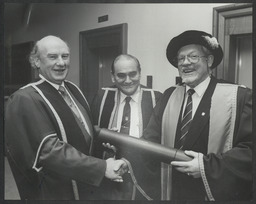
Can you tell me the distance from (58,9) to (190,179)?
1.15 m

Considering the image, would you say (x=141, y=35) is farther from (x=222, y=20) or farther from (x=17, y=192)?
(x=17, y=192)

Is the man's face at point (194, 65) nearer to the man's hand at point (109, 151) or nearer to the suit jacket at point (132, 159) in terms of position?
the suit jacket at point (132, 159)

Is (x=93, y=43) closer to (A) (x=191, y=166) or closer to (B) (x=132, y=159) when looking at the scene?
(B) (x=132, y=159)

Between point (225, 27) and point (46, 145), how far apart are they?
3.58 ft

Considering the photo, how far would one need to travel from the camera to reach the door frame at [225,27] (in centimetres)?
164

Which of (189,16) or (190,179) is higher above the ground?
(189,16)

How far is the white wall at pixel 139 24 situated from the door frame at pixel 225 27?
5 centimetres

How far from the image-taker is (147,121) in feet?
5.62

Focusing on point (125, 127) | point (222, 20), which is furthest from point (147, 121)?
point (222, 20)

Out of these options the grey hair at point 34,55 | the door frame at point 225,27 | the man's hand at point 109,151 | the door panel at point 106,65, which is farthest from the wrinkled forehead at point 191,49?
the grey hair at point 34,55

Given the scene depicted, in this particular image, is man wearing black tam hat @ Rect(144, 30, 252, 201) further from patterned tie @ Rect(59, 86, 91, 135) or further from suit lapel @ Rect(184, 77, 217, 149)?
patterned tie @ Rect(59, 86, 91, 135)

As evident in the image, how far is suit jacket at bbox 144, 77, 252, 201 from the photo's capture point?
1.61 metres

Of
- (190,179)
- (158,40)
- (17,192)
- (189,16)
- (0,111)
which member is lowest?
(17,192)

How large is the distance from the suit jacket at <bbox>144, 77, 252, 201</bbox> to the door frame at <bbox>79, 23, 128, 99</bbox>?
1.21 ft
